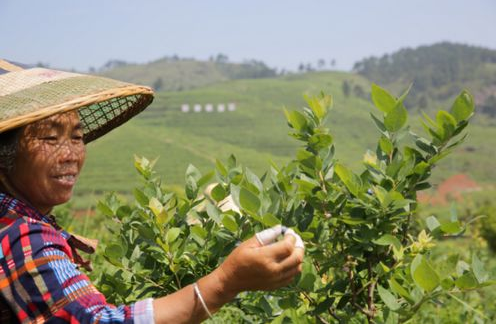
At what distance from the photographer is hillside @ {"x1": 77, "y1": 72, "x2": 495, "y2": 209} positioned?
3269cm

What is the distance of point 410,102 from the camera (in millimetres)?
56406

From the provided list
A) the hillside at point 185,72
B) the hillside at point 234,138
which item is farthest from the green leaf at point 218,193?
the hillside at point 185,72

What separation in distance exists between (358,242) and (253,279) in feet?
1.00

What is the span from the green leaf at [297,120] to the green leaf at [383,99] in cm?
13

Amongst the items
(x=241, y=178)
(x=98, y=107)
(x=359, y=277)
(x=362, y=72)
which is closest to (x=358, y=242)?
(x=359, y=277)

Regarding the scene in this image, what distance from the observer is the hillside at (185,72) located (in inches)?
2970

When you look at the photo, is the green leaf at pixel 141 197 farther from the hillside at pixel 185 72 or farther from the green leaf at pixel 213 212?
the hillside at pixel 185 72

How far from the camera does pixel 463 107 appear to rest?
110 centimetres

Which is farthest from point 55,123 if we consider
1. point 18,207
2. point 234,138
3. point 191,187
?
point 234,138

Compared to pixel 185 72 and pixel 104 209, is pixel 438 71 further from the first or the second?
pixel 104 209

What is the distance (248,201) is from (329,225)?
0.26 meters

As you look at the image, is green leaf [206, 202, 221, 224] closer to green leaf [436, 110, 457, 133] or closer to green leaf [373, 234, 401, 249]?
green leaf [373, 234, 401, 249]

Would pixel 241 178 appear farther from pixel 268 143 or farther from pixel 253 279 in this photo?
pixel 268 143

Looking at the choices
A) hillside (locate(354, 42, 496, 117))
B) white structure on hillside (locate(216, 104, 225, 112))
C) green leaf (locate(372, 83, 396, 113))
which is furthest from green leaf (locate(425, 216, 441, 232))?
hillside (locate(354, 42, 496, 117))
